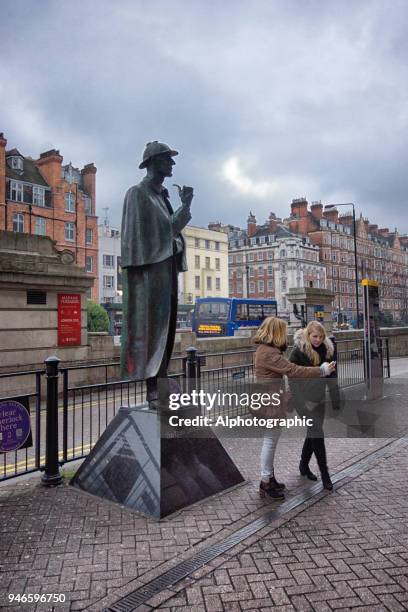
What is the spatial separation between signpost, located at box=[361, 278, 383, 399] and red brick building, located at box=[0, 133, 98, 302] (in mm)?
36872

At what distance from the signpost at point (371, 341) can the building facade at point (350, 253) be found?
69409mm

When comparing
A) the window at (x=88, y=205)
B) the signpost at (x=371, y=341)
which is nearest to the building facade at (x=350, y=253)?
the window at (x=88, y=205)

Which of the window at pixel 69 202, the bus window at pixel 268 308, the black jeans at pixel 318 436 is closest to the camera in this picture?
the black jeans at pixel 318 436

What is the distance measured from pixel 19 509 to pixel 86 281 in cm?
1002

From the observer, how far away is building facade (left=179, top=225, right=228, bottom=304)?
238 ft

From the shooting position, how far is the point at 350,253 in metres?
95.1

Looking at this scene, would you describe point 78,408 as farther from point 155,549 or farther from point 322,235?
point 322,235

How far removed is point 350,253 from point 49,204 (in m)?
65.0

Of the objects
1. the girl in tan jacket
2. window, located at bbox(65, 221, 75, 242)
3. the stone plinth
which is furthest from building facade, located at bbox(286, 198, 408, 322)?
the girl in tan jacket

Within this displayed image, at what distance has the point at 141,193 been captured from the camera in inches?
211

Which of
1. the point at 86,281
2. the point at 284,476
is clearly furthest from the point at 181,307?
the point at 284,476

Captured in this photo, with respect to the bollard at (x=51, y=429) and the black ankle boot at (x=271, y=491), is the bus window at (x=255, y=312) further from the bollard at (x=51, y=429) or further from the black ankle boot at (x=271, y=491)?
the black ankle boot at (x=271, y=491)

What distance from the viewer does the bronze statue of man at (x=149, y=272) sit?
17.3 ft

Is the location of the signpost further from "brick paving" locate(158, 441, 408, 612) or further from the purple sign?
the purple sign
